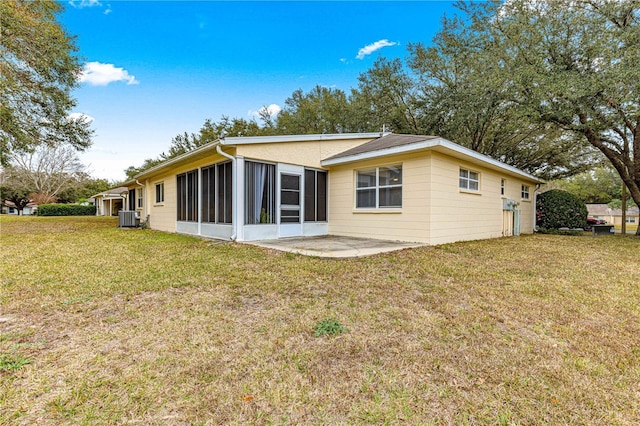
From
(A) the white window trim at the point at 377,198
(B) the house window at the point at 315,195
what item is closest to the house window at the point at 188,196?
(B) the house window at the point at 315,195

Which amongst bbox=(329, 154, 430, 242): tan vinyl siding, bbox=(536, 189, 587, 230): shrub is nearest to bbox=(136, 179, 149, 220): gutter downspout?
bbox=(329, 154, 430, 242): tan vinyl siding

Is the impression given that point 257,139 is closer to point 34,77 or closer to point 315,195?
point 315,195

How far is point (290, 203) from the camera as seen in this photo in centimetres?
859

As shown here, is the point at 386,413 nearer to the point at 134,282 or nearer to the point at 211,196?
the point at 134,282

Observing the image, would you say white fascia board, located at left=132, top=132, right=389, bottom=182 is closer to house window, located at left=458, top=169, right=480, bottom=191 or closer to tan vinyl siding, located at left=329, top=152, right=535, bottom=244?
tan vinyl siding, located at left=329, top=152, right=535, bottom=244

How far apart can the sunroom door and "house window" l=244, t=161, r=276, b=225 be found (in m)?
0.29

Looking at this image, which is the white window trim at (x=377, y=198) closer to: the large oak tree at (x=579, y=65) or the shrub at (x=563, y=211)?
the large oak tree at (x=579, y=65)

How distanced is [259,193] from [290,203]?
1059 millimetres

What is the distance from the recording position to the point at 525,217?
39.8 ft

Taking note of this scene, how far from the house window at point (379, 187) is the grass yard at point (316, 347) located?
3711mm

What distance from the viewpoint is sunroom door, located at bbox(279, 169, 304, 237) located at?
8.41m

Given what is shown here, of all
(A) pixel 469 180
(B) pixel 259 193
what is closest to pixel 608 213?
(A) pixel 469 180

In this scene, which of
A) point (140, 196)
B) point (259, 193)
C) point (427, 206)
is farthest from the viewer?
point (140, 196)

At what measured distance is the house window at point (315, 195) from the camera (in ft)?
29.7
